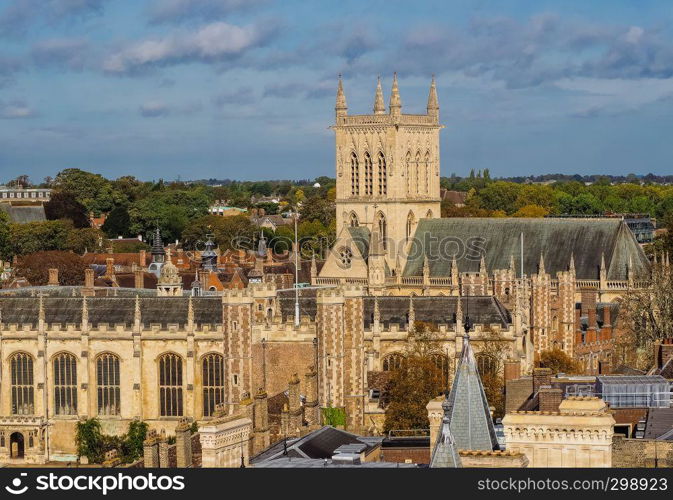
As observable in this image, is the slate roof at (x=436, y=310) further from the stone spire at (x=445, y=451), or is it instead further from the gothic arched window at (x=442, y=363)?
the stone spire at (x=445, y=451)

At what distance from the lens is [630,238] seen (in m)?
118

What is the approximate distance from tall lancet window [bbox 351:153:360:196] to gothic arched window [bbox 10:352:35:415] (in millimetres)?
44841

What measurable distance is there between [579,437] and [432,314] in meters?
41.8

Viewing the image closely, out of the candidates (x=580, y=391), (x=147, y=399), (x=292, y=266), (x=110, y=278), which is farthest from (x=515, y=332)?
(x=292, y=266)

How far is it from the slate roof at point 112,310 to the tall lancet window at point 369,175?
39937 mm

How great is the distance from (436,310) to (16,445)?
804 inches

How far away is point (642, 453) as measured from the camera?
50406 mm

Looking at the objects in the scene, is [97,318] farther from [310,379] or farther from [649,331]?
[649,331]

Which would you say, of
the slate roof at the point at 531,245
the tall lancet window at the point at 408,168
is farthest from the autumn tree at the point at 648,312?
the tall lancet window at the point at 408,168

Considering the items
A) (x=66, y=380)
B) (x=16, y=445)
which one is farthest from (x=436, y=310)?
(x=16, y=445)

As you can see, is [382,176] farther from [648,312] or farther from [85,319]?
[85,319]

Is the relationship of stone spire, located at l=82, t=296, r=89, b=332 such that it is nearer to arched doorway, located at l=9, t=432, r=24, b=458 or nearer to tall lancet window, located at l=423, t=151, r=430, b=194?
arched doorway, located at l=9, t=432, r=24, b=458
